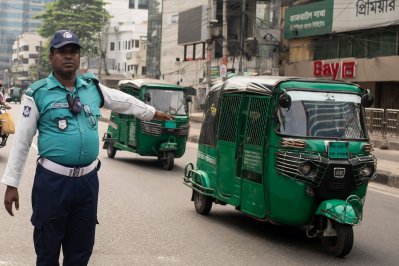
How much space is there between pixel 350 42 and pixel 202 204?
25592 millimetres

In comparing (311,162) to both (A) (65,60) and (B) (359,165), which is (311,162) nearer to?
(B) (359,165)

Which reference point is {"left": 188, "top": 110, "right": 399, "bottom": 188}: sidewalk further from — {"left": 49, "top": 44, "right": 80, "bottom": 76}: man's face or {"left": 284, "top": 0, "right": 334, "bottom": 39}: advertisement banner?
{"left": 284, "top": 0, "right": 334, "bottom": 39}: advertisement banner

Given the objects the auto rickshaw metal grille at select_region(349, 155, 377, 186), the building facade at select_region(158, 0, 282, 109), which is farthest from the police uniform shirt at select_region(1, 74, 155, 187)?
the building facade at select_region(158, 0, 282, 109)

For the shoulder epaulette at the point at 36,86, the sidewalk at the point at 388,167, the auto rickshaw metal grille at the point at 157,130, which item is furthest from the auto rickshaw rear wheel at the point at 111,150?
the shoulder epaulette at the point at 36,86

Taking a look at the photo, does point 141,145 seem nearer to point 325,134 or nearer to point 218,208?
point 218,208

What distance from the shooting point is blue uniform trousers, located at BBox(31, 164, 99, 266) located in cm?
420

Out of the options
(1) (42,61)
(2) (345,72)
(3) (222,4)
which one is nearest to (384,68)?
(2) (345,72)

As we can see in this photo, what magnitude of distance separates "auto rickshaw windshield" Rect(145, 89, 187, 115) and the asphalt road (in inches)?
174

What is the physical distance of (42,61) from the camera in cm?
10831

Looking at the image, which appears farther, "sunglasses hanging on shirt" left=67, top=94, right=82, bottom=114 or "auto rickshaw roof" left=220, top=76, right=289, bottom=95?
"auto rickshaw roof" left=220, top=76, right=289, bottom=95

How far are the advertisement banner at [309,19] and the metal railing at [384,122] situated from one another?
1047 centimetres

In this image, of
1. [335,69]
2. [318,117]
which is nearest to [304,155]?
[318,117]

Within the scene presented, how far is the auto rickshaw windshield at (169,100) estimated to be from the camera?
51.6 ft

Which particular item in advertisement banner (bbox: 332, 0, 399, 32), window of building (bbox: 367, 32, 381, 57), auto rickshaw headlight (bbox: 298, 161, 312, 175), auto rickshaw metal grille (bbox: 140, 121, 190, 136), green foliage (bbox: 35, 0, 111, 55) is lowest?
auto rickshaw metal grille (bbox: 140, 121, 190, 136)
